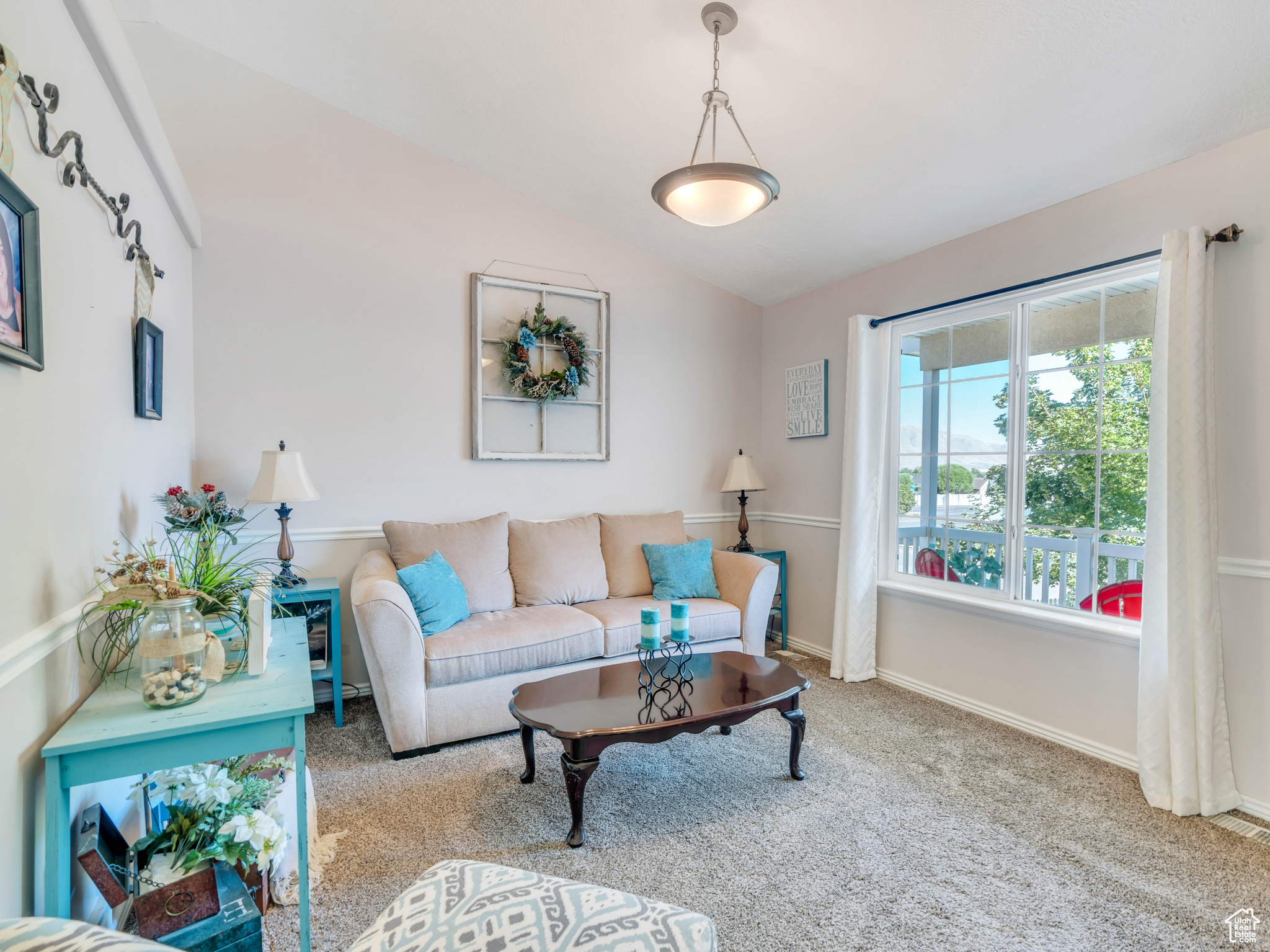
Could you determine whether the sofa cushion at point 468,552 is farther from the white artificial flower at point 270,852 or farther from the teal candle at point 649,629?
the white artificial flower at point 270,852

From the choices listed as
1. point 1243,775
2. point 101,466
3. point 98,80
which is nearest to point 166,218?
point 98,80

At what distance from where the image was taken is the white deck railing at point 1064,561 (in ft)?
8.60

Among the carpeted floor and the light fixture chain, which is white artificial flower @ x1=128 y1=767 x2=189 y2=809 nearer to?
the carpeted floor

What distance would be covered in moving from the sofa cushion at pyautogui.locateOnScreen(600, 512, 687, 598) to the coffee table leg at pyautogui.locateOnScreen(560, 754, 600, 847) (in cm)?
162

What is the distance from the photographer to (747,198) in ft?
7.06

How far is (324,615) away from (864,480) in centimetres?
286

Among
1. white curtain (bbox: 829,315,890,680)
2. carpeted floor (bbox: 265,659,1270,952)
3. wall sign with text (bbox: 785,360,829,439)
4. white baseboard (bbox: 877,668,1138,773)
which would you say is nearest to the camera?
carpeted floor (bbox: 265,659,1270,952)

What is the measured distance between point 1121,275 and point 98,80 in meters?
3.58

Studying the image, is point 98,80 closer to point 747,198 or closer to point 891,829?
point 747,198

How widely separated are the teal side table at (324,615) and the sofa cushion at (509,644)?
59 centimetres

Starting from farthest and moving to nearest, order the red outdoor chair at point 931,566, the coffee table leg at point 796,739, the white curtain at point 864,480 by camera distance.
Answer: the white curtain at point 864,480, the red outdoor chair at point 931,566, the coffee table leg at point 796,739

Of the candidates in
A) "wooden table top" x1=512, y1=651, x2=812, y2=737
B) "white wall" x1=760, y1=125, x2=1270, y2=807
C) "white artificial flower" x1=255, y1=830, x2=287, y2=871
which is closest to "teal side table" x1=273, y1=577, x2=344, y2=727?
"wooden table top" x1=512, y1=651, x2=812, y2=737

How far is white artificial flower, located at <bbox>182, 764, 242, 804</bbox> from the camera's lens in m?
1.55

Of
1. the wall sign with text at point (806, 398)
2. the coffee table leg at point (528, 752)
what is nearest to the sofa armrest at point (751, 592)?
the wall sign with text at point (806, 398)
